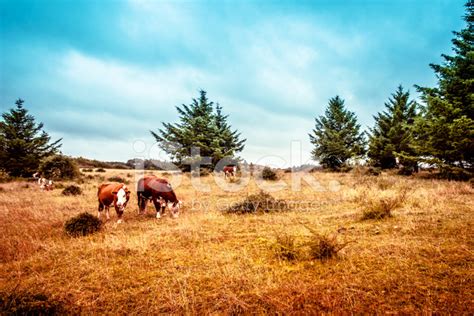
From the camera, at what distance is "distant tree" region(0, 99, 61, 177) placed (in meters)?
24.6

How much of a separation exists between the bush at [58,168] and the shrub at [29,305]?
23.0m

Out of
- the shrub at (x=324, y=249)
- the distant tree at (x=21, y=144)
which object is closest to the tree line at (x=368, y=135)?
the distant tree at (x=21, y=144)

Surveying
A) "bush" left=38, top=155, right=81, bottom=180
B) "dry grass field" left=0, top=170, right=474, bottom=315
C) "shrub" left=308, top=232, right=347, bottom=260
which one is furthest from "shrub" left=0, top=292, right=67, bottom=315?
"bush" left=38, top=155, right=81, bottom=180

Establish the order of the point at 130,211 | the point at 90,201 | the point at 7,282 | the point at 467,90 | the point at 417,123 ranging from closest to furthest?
the point at 7,282 < the point at 130,211 < the point at 90,201 < the point at 467,90 < the point at 417,123

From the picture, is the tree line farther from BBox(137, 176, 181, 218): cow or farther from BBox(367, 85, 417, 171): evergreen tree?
BBox(137, 176, 181, 218): cow

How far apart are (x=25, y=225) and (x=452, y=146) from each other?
21.2 meters

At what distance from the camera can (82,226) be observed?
6613mm

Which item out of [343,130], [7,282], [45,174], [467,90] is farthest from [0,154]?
[467,90]

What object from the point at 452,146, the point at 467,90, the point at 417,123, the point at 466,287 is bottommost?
the point at 466,287

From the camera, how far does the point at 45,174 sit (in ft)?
72.5

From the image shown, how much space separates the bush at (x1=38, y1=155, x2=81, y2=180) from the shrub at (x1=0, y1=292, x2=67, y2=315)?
23000 mm

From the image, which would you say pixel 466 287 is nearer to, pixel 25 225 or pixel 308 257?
pixel 308 257

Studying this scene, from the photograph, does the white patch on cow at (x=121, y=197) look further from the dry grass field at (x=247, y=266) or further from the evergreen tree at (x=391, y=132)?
the evergreen tree at (x=391, y=132)

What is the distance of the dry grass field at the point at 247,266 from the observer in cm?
311
